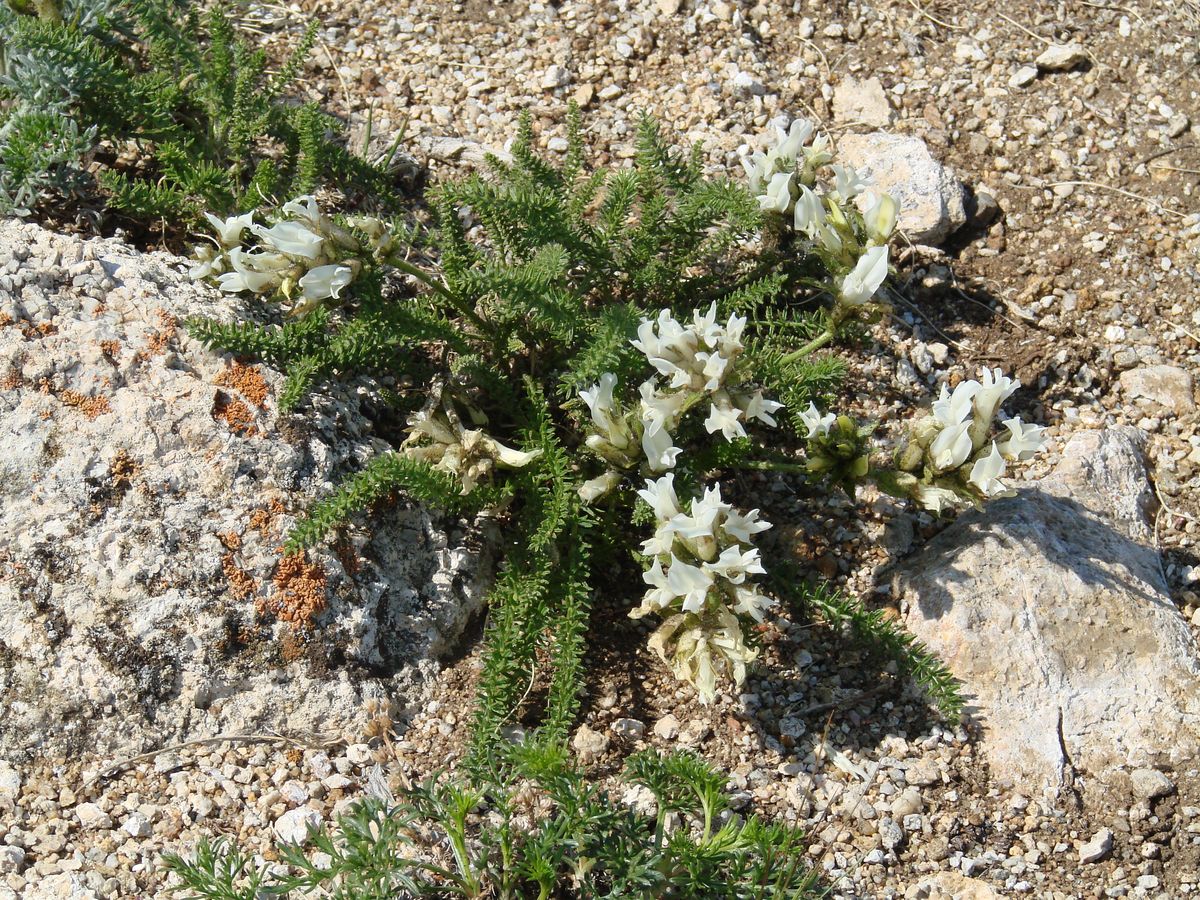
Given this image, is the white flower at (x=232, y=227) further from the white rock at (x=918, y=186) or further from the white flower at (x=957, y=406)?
the white rock at (x=918, y=186)

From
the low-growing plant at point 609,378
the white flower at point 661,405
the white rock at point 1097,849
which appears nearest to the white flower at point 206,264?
the low-growing plant at point 609,378

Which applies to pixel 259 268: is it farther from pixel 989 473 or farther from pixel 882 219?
pixel 989 473

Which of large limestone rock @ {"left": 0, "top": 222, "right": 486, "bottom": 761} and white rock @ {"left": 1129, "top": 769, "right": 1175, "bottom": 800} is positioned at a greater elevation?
large limestone rock @ {"left": 0, "top": 222, "right": 486, "bottom": 761}

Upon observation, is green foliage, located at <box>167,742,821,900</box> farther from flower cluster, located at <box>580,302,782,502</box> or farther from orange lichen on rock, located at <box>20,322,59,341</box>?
orange lichen on rock, located at <box>20,322,59,341</box>

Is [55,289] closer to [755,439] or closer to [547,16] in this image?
[755,439]

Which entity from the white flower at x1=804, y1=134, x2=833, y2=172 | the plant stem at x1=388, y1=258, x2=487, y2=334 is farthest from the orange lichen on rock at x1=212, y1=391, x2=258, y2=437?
the white flower at x1=804, y1=134, x2=833, y2=172

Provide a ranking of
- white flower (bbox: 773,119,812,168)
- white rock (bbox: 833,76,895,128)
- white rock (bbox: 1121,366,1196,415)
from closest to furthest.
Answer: white flower (bbox: 773,119,812,168)
white rock (bbox: 1121,366,1196,415)
white rock (bbox: 833,76,895,128)

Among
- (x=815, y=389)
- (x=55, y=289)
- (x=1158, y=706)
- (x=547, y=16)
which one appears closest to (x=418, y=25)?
(x=547, y=16)
